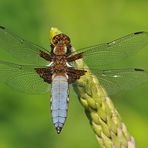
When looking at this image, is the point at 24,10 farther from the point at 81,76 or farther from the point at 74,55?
the point at 81,76

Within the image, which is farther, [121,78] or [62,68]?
[62,68]

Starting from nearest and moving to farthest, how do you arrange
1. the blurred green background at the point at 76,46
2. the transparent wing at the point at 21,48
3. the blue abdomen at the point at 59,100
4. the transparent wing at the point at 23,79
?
the blue abdomen at the point at 59,100
the transparent wing at the point at 23,79
the transparent wing at the point at 21,48
the blurred green background at the point at 76,46

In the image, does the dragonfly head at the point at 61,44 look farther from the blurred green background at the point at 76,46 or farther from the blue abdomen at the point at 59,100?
the blurred green background at the point at 76,46

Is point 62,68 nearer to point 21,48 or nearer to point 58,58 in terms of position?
point 58,58

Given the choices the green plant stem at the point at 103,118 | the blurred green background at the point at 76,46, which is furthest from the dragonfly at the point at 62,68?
the blurred green background at the point at 76,46

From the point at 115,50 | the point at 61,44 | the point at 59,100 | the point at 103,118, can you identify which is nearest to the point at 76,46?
the point at 61,44

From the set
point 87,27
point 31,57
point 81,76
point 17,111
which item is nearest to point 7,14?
point 87,27

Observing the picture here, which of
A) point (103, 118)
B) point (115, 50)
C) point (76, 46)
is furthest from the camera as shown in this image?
point (76, 46)
